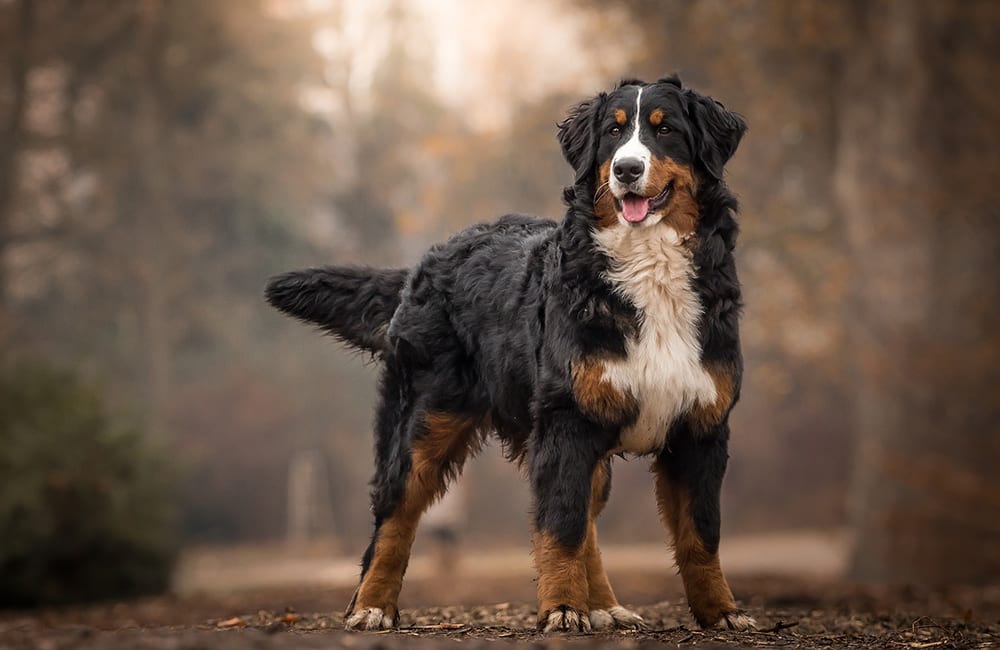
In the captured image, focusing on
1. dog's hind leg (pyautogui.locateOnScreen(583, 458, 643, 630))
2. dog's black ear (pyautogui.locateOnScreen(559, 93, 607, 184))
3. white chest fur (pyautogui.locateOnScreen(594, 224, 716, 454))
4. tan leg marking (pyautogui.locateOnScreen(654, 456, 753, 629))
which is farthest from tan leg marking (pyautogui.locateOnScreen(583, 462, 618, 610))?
dog's black ear (pyautogui.locateOnScreen(559, 93, 607, 184))

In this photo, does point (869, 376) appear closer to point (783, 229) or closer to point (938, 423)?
point (938, 423)

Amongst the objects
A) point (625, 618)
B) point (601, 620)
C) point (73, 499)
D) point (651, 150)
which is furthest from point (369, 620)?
point (73, 499)

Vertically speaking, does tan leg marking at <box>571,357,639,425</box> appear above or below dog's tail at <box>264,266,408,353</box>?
below

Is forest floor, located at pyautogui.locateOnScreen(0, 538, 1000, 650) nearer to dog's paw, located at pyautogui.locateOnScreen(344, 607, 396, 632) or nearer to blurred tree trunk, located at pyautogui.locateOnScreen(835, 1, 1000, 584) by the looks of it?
dog's paw, located at pyautogui.locateOnScreen(344, 607, 396, 632)

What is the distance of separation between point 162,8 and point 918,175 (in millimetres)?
19228

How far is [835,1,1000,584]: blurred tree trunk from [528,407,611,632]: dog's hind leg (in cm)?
1012

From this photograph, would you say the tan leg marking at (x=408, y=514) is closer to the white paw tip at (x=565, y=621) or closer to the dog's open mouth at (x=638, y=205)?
the white paw tip at (x=565, y=621)

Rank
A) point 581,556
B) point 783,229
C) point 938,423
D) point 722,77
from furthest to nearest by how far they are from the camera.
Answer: point 722,77 < point 783,229 < point 938,423 < point 581,556

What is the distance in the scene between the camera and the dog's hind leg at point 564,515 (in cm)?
606

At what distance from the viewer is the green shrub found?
1288 centimetres

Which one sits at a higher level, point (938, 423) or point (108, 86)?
point (108, 86)

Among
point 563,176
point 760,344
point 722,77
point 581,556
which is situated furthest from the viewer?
point 563,176

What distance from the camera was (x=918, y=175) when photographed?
629 inches

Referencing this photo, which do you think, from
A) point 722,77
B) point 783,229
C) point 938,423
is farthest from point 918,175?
point 722,77
